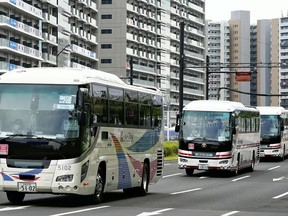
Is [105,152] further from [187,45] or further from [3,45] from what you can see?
[187,45]

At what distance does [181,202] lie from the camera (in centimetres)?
1995

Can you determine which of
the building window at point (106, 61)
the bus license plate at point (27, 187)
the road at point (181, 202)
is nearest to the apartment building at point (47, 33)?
the building window at point (106, 61)

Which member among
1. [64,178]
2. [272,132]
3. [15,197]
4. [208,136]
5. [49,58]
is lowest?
[15,197]

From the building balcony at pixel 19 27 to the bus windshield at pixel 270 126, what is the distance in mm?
41906

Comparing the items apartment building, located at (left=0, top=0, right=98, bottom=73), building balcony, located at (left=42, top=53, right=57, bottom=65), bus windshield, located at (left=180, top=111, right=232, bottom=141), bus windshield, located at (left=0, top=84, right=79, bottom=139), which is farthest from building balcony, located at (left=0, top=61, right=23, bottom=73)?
bus windshield, located at (left=0, top=84, right=79, bottom=139)

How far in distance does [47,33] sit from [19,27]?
32.4 feet

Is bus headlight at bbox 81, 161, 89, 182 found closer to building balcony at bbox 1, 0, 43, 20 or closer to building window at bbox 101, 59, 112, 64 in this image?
building balcony at bbox 1, 0, 43, 20

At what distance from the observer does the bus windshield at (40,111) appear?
17172 mm

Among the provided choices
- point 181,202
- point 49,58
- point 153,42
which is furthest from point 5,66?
point 181,202

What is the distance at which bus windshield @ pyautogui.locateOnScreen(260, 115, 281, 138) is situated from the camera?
2005 inches

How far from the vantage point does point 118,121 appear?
66.1ft

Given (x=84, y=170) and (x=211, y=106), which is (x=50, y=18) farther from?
(x=84, y=170)

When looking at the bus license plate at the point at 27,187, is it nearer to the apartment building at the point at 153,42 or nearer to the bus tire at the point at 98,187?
the bus tire at the point at 98,187

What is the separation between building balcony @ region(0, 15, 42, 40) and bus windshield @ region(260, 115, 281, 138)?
41906mm
